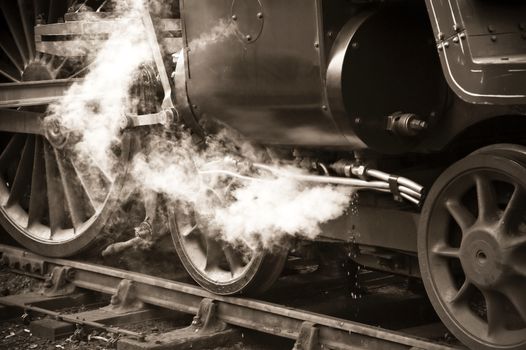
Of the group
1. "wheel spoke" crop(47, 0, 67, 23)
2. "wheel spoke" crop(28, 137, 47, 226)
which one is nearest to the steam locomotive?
"wheel spoke" crop(47, 0, 67, 23)

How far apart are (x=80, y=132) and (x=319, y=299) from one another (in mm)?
1952

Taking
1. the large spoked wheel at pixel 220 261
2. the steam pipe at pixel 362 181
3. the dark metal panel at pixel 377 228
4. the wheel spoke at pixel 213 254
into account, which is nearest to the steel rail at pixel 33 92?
the large spoked wheel at pixel 220 261

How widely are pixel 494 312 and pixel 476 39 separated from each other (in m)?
1.07

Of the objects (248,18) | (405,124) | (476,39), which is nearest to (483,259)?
(405,124)

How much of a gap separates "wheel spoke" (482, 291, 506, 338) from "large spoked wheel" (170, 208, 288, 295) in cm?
143

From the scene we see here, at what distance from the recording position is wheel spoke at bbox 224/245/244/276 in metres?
5.32

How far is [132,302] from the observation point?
599 centimetres

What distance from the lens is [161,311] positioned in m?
5.95

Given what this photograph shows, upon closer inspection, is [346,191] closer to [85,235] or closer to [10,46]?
[85,235]

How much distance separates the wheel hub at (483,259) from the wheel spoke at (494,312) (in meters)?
0.07

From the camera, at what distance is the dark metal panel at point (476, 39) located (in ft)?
11.9

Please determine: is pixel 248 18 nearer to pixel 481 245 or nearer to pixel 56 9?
pixel 481 245

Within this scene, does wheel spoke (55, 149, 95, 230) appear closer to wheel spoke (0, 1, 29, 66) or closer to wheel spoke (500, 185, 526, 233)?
wheel spoke (0, 1, 29, 66)

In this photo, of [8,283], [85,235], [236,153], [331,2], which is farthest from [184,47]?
[8,283]
